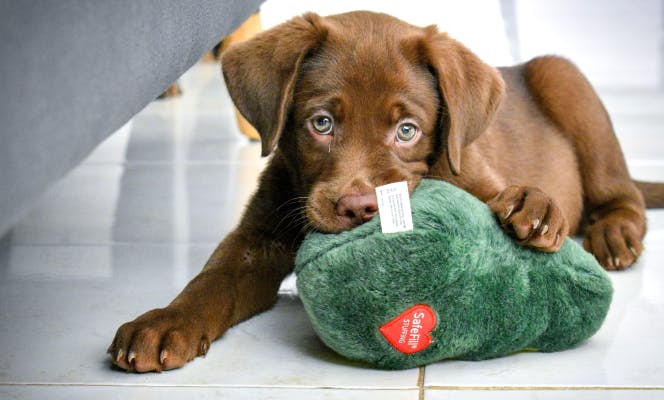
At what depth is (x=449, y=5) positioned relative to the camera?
669cm

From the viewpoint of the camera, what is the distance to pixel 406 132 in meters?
2.73

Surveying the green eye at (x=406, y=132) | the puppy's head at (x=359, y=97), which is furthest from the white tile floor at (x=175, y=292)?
the green eye at (x=406, y=132)

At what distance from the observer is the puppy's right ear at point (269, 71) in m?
2.76

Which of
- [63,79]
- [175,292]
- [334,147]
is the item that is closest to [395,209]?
[334,147]

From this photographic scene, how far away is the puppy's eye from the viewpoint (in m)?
2.71

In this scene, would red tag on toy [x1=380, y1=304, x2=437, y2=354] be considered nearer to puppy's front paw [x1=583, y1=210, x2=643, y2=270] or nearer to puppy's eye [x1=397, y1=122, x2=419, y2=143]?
puppy's eye [x1=397, y1=122, x2=419, y2=143]

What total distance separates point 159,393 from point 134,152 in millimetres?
3431

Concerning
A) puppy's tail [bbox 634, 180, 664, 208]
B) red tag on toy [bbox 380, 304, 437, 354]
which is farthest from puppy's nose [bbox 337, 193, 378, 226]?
puppy's tail [bbox 634, 180, 664, 208]

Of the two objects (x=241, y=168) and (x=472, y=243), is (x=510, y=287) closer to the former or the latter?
(x=472, y=243)

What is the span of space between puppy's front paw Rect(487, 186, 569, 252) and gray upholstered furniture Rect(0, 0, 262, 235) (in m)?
0.89

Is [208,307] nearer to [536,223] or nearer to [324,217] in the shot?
[324,217]

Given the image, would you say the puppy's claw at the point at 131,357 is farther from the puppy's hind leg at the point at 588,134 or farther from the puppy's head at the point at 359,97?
the puppy's hind leg at the point at 588,134

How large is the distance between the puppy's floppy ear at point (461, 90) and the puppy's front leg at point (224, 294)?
538mm

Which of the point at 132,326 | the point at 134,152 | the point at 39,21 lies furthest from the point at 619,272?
the point at 134,152
